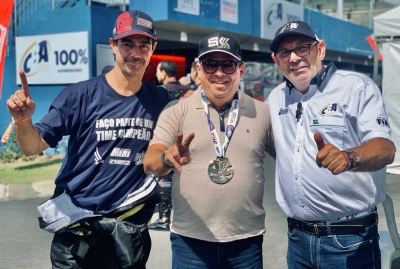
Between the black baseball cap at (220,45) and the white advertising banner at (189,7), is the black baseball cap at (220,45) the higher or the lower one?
the lower one

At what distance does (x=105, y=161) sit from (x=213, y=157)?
24.6 inches

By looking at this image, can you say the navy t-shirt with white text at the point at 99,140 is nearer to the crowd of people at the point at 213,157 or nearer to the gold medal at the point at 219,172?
the crowd of people at the point at 213,157

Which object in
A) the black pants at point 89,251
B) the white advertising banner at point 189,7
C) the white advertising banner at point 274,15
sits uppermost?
the white advertising banner at point 274,15

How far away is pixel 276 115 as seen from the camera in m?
3.11

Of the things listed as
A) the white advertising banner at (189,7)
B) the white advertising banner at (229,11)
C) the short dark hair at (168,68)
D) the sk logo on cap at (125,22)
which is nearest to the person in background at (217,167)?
the sk logo on cap at (125,22)

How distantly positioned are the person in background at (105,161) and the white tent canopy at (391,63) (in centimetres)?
812

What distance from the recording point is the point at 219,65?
3.06 m

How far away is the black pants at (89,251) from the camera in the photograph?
3.18 meters

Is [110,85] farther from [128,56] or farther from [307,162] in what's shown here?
[307,162]

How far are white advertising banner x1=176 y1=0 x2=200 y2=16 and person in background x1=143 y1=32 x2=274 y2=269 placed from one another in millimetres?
11434

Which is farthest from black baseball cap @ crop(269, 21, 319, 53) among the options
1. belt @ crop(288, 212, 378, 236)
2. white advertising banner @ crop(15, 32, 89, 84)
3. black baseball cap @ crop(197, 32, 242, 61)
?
white advertising banner @ crop(15, 32, 89, 84)

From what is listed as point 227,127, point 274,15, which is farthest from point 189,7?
point 227,127

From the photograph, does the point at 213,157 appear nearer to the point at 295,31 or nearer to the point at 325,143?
the point at 325,143

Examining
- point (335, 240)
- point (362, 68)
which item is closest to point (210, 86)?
point (335, 240)
